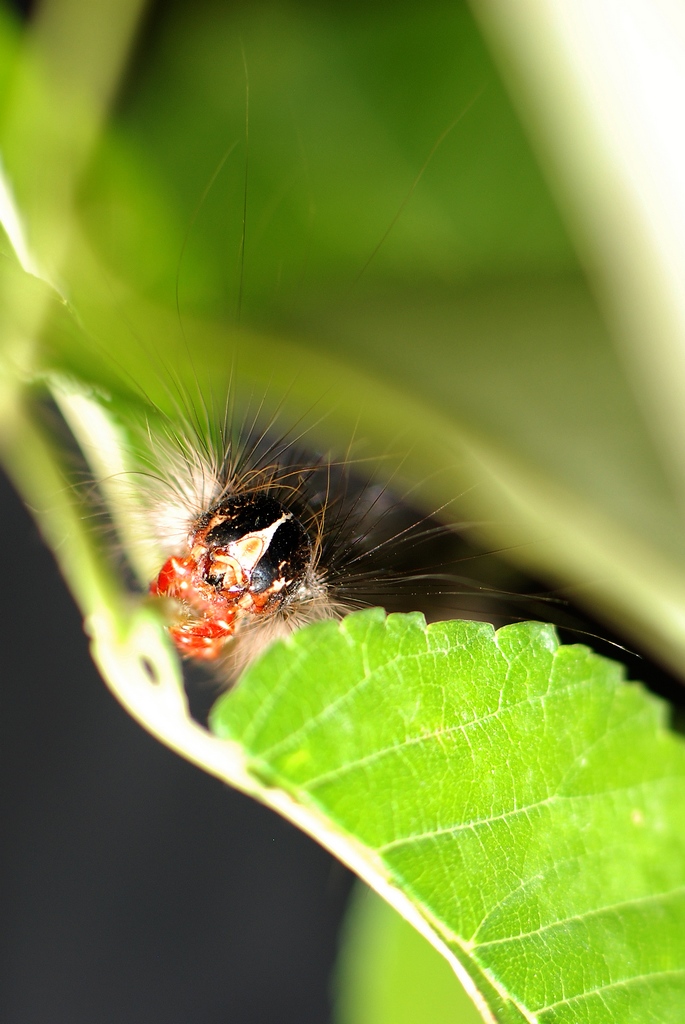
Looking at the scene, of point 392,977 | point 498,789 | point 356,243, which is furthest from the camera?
point 356,243

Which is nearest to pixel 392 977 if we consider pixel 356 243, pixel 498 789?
pixel 498 789

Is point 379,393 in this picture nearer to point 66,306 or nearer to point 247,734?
point 66,306

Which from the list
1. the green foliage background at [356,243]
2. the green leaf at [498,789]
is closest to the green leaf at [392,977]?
the green leaf at [498,789]

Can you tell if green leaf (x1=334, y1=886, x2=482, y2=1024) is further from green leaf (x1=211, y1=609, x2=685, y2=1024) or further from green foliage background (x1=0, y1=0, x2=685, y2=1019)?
green foliage background (x1=0, y1=0, x2=685, y2=1019)

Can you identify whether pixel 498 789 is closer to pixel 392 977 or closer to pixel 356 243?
pixel 392 977

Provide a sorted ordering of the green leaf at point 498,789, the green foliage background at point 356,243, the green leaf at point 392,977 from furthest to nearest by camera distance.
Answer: the green foliage background at point 356,243
the green leaf at point 392,977
the green leaf at point 498,789

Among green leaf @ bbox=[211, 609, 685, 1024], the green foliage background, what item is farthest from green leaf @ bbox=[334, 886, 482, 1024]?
the green foliage background

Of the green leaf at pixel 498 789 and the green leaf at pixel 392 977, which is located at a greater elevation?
the green leaf at pixel 498 789

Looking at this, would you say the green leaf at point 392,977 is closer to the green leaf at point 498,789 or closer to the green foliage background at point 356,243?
the green leaf at point 498,789
